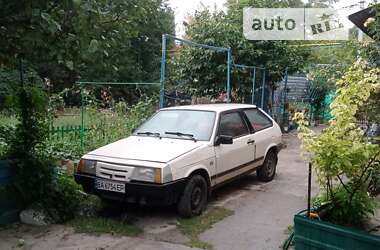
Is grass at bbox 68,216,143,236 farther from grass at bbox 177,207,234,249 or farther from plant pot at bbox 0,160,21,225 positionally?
plant pot at bbox 0,160,21,225

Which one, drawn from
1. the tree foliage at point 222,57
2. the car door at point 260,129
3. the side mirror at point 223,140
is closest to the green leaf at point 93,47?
the side mirror at point 223,140

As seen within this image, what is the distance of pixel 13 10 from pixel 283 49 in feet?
35.2

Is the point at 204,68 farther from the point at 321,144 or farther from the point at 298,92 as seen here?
the point at 321,144

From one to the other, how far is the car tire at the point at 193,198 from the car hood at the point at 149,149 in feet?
1.47

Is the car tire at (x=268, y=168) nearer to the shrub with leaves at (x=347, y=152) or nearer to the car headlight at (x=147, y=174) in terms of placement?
the car headlight at (x=147, y=174)

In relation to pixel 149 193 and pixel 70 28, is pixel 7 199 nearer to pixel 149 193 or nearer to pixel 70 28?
pixel 149 193

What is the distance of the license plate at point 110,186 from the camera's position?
530cm

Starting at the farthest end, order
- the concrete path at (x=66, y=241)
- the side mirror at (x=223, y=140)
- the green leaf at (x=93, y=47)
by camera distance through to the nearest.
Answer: the side mirror at (x=223, y=140) → the concrete path at (x=66, y=241) → the green leaf at (x=93, y=47)

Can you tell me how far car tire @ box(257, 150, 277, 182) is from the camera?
A: 25.4 ft

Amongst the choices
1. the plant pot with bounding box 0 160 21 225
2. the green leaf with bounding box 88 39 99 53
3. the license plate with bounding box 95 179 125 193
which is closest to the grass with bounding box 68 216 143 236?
the license plate with bounding box 95 179 125 193

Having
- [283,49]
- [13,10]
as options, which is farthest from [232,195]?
[283,49]

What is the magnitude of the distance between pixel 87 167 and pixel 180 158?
1304 mm

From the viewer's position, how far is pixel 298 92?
54.7ft

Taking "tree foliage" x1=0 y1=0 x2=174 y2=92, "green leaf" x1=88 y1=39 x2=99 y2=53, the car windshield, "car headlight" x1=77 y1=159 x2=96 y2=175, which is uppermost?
"tree foliage" x1=0 y1=0 x2=174 y2=92
